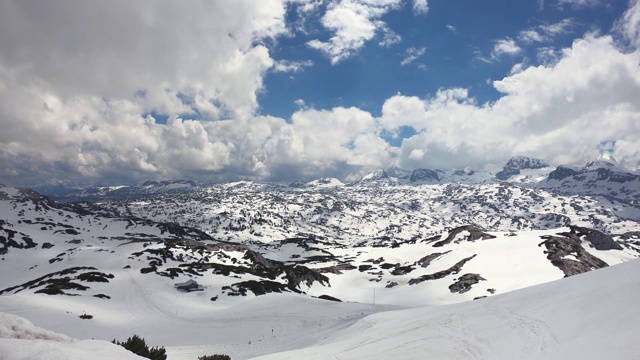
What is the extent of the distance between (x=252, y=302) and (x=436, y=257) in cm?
8659

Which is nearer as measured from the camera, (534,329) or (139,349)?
(534,329)

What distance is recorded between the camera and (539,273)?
227ft

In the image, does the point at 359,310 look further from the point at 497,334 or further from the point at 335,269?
the point at 335,269

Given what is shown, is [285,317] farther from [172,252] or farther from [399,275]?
[172,252]

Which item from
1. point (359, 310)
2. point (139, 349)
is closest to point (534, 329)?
point (139, 349)

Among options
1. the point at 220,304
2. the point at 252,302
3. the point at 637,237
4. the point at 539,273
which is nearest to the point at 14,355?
the point at 252,302

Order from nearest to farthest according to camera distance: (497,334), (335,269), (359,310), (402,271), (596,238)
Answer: (497,334), (359,310), (596,238), (402,271), (335,269)

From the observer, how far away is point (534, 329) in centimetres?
1409

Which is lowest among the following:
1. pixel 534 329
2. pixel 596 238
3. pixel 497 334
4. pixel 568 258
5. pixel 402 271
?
pixel 497 334

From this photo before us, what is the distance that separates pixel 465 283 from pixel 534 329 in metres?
66.6

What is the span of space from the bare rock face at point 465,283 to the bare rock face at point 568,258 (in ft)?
54.1

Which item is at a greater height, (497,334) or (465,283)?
(465,283)

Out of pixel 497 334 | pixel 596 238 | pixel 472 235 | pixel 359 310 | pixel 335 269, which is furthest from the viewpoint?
pixel 472 235

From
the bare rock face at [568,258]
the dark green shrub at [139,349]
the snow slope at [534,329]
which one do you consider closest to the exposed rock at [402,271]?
the bare rock face at [568,258]
